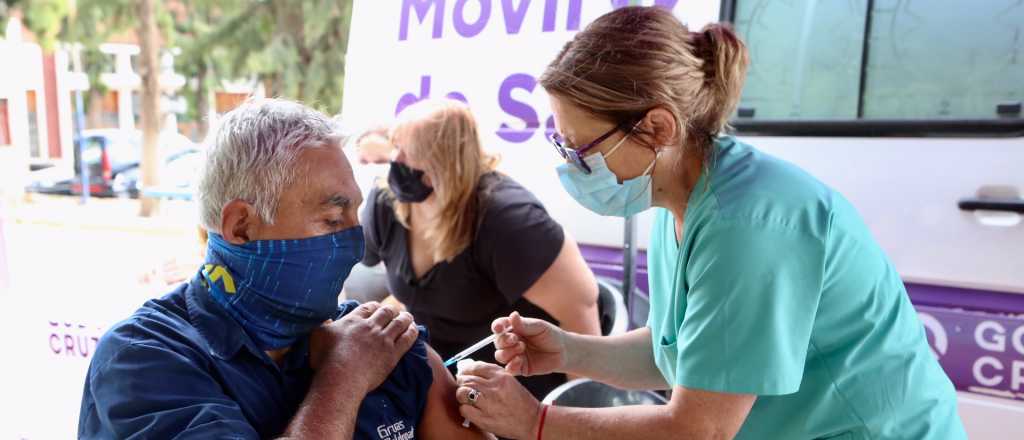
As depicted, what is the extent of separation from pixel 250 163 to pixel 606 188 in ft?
2.15

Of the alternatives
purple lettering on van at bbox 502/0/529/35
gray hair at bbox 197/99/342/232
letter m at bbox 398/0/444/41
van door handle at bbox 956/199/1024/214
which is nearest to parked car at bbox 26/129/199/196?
letter m at bbox 398/0/444/41

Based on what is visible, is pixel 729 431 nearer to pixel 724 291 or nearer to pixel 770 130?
pixel 724 291

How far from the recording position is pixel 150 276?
3.02 meters

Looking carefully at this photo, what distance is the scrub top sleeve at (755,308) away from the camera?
4.29 feet

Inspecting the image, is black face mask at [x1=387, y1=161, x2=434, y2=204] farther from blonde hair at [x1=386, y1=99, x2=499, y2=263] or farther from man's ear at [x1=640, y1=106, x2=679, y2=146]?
man's ear at [x1=640, y1=106, x2=679, y2=146]

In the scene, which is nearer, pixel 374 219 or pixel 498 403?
pixel 498 403

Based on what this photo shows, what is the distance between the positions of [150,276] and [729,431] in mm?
2308

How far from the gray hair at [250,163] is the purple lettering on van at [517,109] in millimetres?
1211

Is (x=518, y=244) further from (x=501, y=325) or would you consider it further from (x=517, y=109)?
(x=501, y=325)

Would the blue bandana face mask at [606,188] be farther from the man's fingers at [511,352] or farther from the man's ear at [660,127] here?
the man's fingers at [511,352]

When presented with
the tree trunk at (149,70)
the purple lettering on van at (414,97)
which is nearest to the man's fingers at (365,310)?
the purple lettering on van at (414,97)

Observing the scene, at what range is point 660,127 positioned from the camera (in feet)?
4.79

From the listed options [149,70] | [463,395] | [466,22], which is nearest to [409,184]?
[466,22]

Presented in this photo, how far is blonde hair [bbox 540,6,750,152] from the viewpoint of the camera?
143 centimetres
